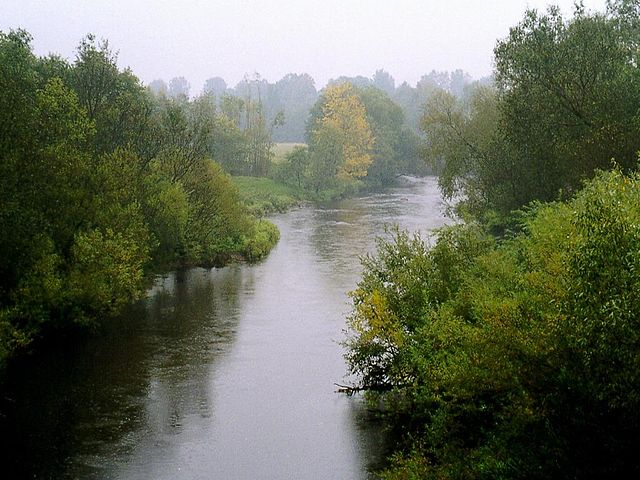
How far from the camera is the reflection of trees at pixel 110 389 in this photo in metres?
20.7

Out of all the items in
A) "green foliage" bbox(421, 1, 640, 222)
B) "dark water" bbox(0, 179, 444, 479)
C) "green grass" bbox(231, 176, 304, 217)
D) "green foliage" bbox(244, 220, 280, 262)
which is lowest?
"dark water" bbox(0, 179, 444, 479)

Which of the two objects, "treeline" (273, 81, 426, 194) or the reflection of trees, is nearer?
the reflection of trees

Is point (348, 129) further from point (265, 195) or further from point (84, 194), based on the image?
point (84, 194)

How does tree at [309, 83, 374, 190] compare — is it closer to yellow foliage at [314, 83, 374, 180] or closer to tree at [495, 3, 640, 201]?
yellow foliage at [314, 83, 374, 180]

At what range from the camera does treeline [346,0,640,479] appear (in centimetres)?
1105

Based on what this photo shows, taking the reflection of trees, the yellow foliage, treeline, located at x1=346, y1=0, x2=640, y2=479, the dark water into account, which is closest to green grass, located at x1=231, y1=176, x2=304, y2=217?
the yellow foliage

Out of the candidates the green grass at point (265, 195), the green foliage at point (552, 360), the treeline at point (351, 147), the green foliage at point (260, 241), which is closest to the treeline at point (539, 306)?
the green foliage at point (552, 360)

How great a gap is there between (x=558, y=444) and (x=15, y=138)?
79.8 ft

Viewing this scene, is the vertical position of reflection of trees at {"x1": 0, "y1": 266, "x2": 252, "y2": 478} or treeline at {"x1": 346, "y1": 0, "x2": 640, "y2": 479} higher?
treeline at {"x1": 346, "y1": 0, "x2": 640, "y2": 479}

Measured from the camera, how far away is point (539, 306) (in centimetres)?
1370

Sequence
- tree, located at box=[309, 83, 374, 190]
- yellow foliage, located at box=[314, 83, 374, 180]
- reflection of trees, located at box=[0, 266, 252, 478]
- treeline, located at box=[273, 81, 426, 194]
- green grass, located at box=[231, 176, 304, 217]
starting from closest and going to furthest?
reflection of trees, located at box=[0, 266, 252, 478], green grass, located at box=[231, 176, 304, 217], tree, located at box=[309, 83, 374, 190], treeline, located at box=[273, 81, 426, 194], yellow foliage, located at box=[314, 83, 374, 180]

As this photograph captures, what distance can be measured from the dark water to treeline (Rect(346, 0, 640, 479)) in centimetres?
254

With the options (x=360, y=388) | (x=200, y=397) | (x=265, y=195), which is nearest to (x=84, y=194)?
(x=200, y=397)

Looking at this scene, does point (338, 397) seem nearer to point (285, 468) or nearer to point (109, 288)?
point (285, 468)
